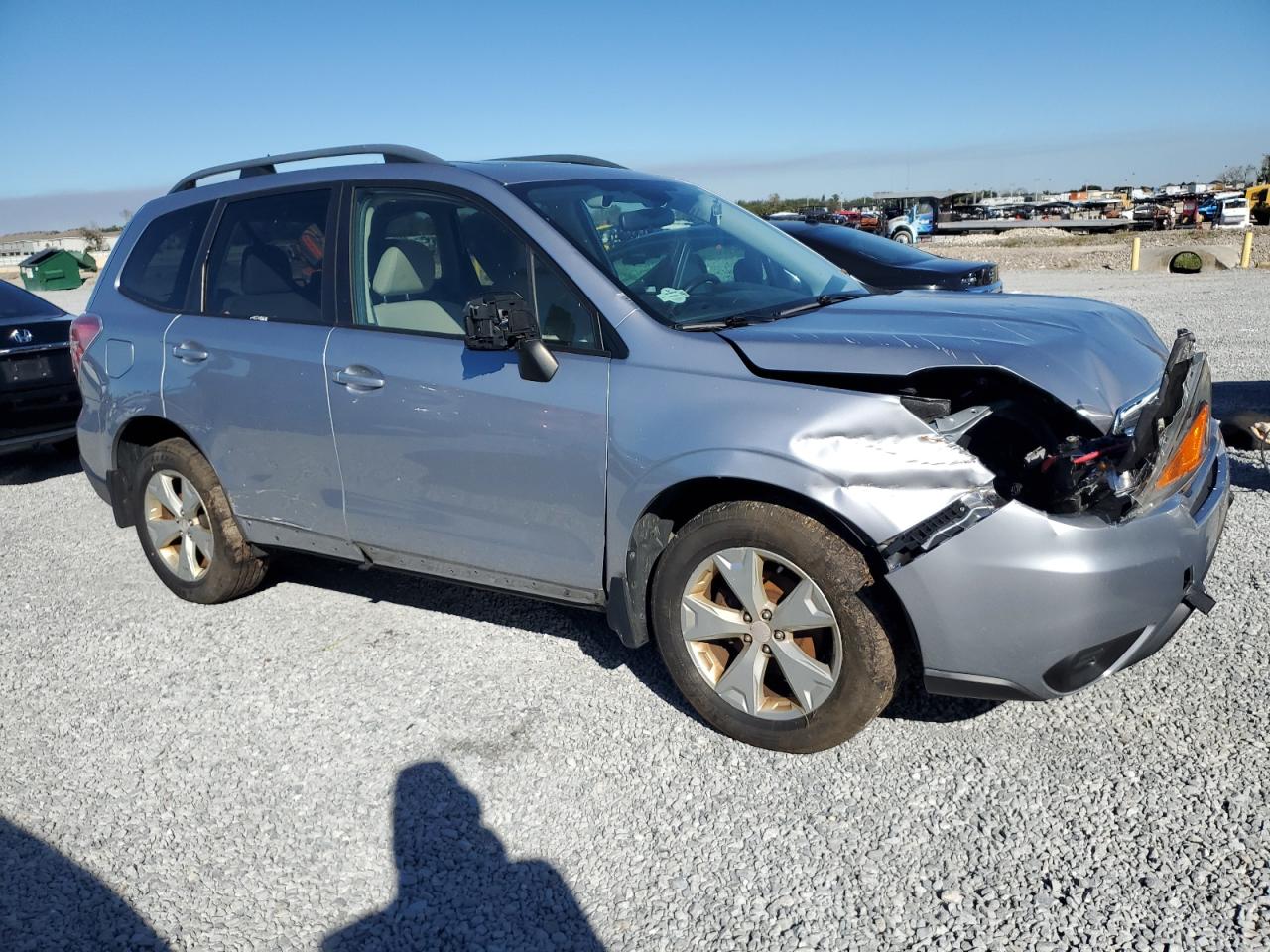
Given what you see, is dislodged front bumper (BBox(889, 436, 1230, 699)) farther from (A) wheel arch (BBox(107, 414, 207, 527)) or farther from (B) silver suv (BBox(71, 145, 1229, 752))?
(A) wheel arch (BBox(107, 414, 207, 527))

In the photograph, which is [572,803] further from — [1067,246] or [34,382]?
[1067,246]

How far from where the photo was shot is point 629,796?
327 centimetres

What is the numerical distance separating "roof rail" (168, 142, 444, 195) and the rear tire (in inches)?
50.9

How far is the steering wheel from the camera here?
386 centimetres

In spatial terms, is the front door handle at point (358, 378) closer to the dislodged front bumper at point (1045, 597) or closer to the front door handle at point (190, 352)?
the front door handle at point (190, 352)

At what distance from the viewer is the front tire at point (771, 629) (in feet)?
10.3

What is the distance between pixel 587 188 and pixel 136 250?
7.99 feet

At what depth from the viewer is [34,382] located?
7.66 meters

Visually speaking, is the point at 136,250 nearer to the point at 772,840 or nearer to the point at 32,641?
the point at 32,641

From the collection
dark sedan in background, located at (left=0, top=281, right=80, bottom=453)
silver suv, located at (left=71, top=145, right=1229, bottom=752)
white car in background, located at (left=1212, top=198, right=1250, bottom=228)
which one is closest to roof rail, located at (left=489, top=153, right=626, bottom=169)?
silver suv, located at (left=71, top=145, right=1229, bottom=752)

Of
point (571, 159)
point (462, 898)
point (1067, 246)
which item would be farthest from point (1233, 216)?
point (462, 898)

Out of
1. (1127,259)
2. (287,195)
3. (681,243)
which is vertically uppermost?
(287,195)

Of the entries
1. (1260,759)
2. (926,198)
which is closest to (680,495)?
(1260,759)

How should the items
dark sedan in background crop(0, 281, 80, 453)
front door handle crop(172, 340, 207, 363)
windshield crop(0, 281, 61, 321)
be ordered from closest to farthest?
front door handle crop(172, 340, 207, 363) → dark sedan in background crop(0, 281, 80, 453) → windshield crop(0, 281, 61, 321)
